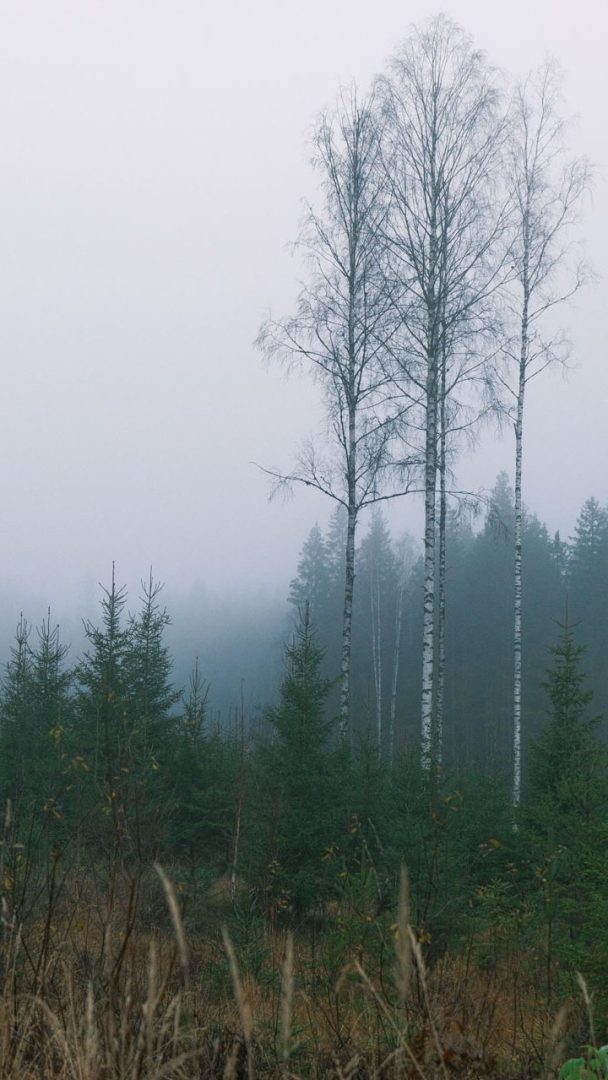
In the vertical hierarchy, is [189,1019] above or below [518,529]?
below

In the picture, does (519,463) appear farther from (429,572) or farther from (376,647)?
(376,647)

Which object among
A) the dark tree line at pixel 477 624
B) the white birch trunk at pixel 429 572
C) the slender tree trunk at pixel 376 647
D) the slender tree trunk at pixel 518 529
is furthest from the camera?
the dark tree line at pixel 477 624

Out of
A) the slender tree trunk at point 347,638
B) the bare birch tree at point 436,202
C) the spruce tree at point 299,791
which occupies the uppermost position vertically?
the bare birch tree at point 436,202

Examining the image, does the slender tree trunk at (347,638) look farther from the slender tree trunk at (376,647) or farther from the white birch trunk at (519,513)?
the slender tree trunk at (376,647)

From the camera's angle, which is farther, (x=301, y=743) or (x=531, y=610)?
(x=531, y=610)

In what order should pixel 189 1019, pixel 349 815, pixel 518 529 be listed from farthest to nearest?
pixel 518 529, pixel 349 815, pixel 189 1019

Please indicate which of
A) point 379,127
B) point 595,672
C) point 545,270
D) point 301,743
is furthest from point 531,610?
point 301,743

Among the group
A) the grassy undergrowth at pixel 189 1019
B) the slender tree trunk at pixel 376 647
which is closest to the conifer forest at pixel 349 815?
the grassy undergrowth at pixel 189 1019

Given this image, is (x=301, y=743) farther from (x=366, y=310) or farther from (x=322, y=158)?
(x=322, y=158)

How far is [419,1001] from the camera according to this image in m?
2.95

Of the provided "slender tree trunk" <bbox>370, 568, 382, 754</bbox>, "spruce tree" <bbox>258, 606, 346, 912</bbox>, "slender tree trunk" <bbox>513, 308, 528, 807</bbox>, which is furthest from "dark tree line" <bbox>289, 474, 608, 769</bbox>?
"spruce tree" <bbox>258, 606, 346, 912</bbox>

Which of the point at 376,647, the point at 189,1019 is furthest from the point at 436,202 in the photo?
the point at 376,647

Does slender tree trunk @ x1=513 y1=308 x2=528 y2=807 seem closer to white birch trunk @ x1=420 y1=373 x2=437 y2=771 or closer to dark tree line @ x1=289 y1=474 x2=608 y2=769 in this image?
white birch trunk @ x1=420 y1=373 x2=437 y2=771

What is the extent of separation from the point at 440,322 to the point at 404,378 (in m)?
1.17
